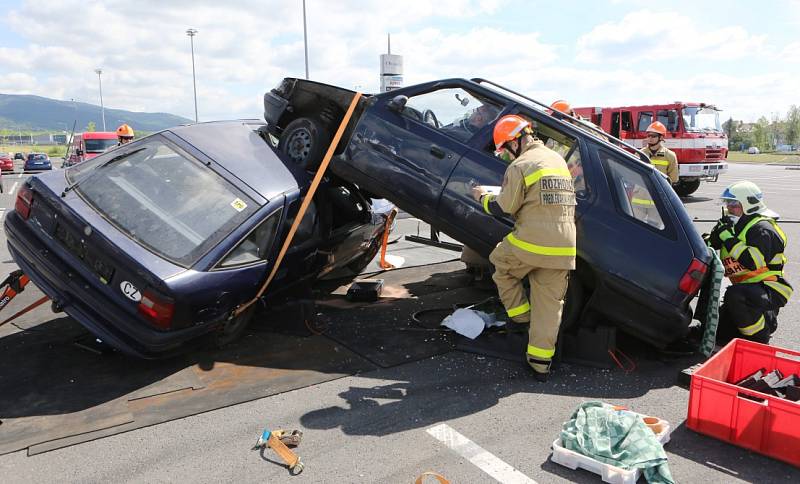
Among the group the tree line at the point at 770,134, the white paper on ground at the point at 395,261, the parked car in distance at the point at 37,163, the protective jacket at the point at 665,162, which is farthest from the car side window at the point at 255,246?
the tree line at the point at 770,134

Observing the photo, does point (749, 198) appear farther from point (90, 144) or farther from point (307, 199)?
point (90, 144)

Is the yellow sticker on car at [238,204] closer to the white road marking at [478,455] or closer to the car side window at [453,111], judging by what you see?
the car side window at [453,111]

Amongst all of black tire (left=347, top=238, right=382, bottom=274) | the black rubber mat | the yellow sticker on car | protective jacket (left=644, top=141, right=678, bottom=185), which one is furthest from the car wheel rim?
protective jacket (left=644, top=141, right=678, bottom=185)

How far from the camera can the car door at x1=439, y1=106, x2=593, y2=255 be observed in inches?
176

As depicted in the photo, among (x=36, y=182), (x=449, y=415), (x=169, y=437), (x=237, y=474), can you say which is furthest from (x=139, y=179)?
(x=449, y=415)

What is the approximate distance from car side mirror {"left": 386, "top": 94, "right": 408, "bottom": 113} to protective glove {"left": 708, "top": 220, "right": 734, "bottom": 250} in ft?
9.09

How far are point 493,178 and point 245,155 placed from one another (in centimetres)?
198

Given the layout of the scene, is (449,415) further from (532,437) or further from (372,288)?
(372,288)

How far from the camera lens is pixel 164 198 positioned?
161 inches

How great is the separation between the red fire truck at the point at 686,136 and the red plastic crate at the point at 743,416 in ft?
48.7

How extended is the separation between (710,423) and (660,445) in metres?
0.57

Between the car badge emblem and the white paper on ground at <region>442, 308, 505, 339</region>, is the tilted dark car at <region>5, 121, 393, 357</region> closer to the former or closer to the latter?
the car badge emblem

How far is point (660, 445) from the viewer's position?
2959mm

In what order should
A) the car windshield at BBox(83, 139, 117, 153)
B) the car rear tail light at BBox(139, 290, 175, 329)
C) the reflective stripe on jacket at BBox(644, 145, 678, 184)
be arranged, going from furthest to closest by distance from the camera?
the car windshield at BBox(83, 139, 117, 153), the reflective stripe on jacket at BBox(644, 145, 678, 184), the car rear tail light at BBox(139, 290, 175, 329)
